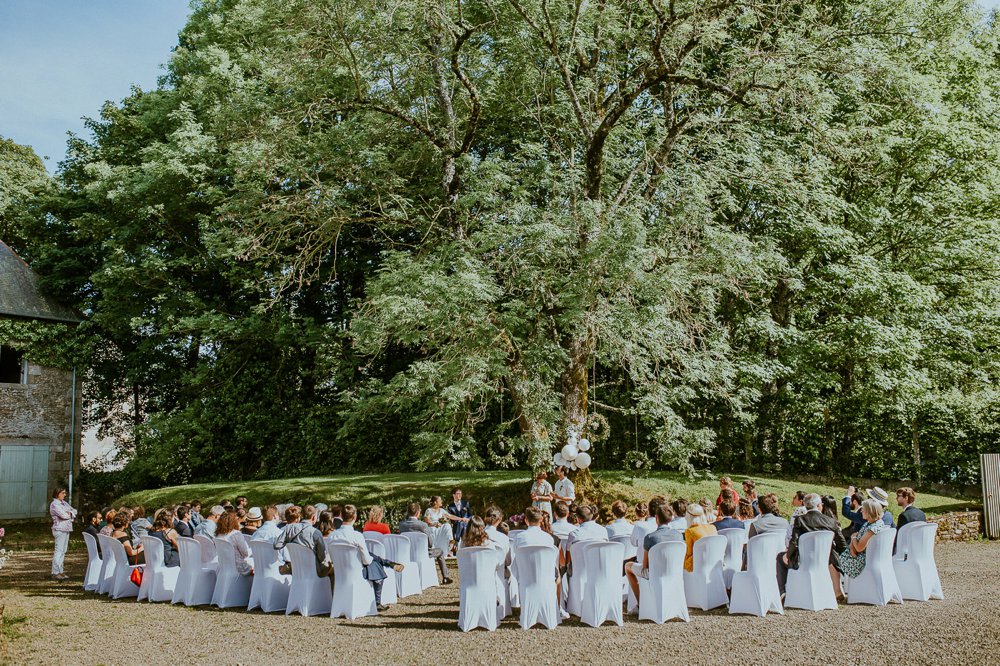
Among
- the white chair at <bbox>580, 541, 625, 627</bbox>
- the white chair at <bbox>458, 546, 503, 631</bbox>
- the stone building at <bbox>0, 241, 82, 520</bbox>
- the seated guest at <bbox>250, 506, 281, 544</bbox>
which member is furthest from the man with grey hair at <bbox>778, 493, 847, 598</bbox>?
the stone building at <bbox>0, 241, 82, 520</bbox>

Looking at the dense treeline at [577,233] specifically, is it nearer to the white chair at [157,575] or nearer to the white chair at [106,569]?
the white chair at [157,575]

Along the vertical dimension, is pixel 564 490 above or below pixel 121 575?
above

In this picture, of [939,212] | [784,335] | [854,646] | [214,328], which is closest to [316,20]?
[214,328]

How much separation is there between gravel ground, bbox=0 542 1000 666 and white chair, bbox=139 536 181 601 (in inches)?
18.9

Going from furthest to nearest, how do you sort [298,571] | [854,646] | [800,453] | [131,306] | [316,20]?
[131,306], [800,453], [316,20], [298,571], [854,646]

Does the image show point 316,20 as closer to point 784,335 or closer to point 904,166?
point 784,335

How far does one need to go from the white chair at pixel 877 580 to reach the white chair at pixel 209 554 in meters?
7.67

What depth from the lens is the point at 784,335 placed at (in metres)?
17.4

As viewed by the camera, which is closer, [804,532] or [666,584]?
[666,584]

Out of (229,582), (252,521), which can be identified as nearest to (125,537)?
(252,521)

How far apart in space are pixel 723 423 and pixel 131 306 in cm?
1722

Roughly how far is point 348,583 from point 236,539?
169 cm

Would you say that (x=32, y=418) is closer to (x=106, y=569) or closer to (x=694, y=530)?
(x=106, y=569)

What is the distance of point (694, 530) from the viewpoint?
8.82 meters
